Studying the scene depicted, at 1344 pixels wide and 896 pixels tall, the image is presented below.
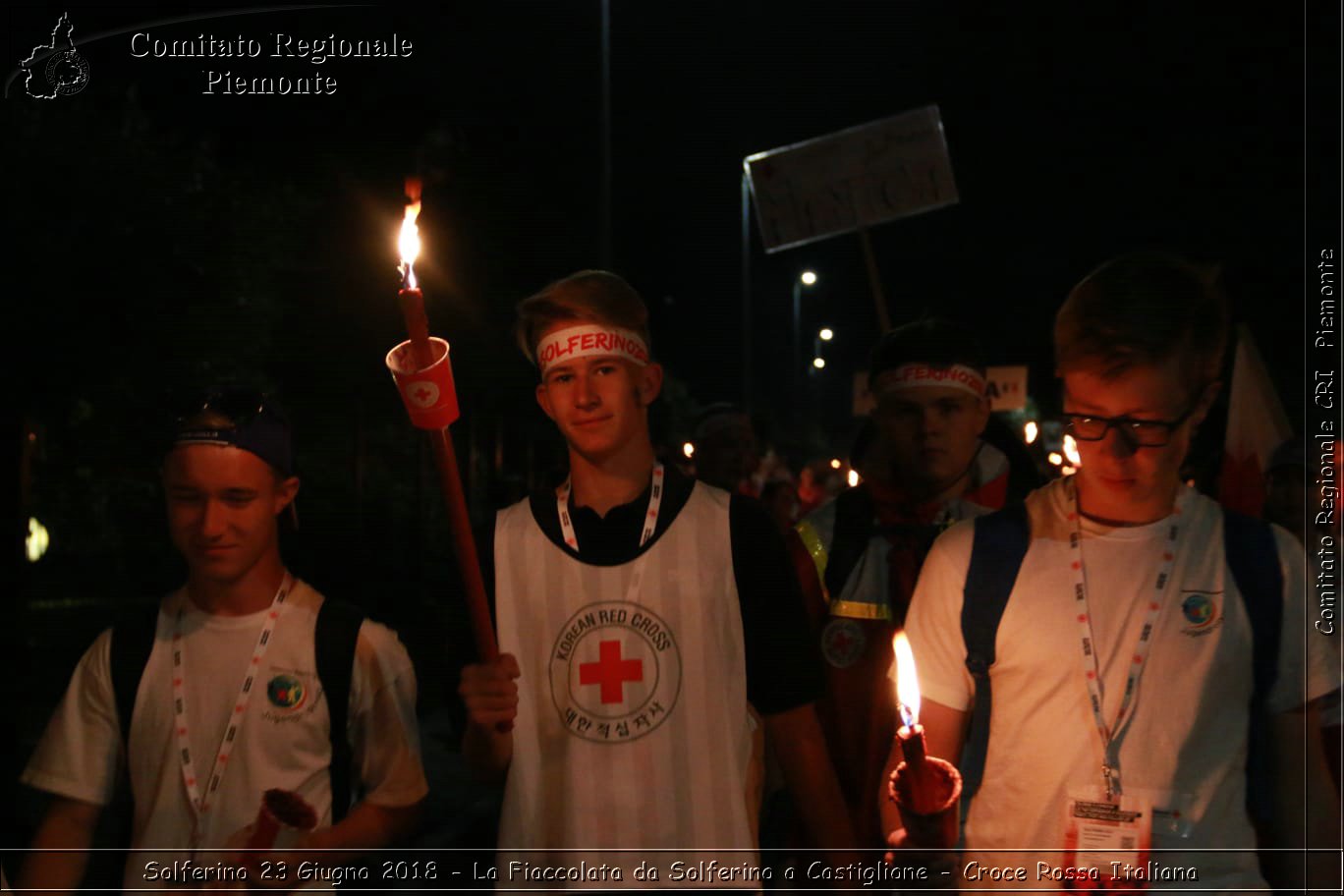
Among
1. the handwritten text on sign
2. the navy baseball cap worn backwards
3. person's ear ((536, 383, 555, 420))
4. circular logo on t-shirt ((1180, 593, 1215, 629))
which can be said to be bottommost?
circular logo on t-shirt ((1180, 593, 1215, 629))

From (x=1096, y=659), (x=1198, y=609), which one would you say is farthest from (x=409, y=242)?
(x=1198, y=609)

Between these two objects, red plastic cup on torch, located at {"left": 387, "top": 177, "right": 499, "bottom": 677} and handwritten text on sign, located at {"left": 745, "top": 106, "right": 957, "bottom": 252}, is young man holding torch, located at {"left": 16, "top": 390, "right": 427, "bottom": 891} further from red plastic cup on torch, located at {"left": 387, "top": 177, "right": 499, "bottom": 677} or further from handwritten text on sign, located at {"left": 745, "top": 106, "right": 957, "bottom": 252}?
handwritten text on sign, located at {"left": 745, "top": 106, "right": 957, "bottom": 252}

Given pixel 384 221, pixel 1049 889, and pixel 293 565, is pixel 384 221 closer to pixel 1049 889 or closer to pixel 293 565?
pixel 293 565

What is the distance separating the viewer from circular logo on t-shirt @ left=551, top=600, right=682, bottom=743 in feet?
9.11

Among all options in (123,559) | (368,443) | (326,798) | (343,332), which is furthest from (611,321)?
(123,559)

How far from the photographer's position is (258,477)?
2.91m

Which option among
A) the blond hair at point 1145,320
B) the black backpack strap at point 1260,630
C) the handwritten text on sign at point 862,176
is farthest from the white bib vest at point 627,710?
the handwritten text on sign at point 862,176

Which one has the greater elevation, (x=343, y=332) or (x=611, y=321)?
(x=343, y=332)

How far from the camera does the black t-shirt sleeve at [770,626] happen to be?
9.31 feet

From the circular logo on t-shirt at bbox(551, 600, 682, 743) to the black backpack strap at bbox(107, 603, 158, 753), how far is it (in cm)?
90

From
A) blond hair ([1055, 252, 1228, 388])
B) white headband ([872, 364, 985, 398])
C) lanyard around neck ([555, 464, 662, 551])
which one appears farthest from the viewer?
white headband ([872, 364, 985, 398])

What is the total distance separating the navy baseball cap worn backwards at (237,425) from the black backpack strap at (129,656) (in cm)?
A: 40

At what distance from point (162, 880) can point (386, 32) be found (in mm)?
2631

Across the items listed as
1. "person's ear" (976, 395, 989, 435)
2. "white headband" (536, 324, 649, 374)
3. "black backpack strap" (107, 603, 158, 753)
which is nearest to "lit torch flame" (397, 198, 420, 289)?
"white headband" (536, 324, 649, 374)
